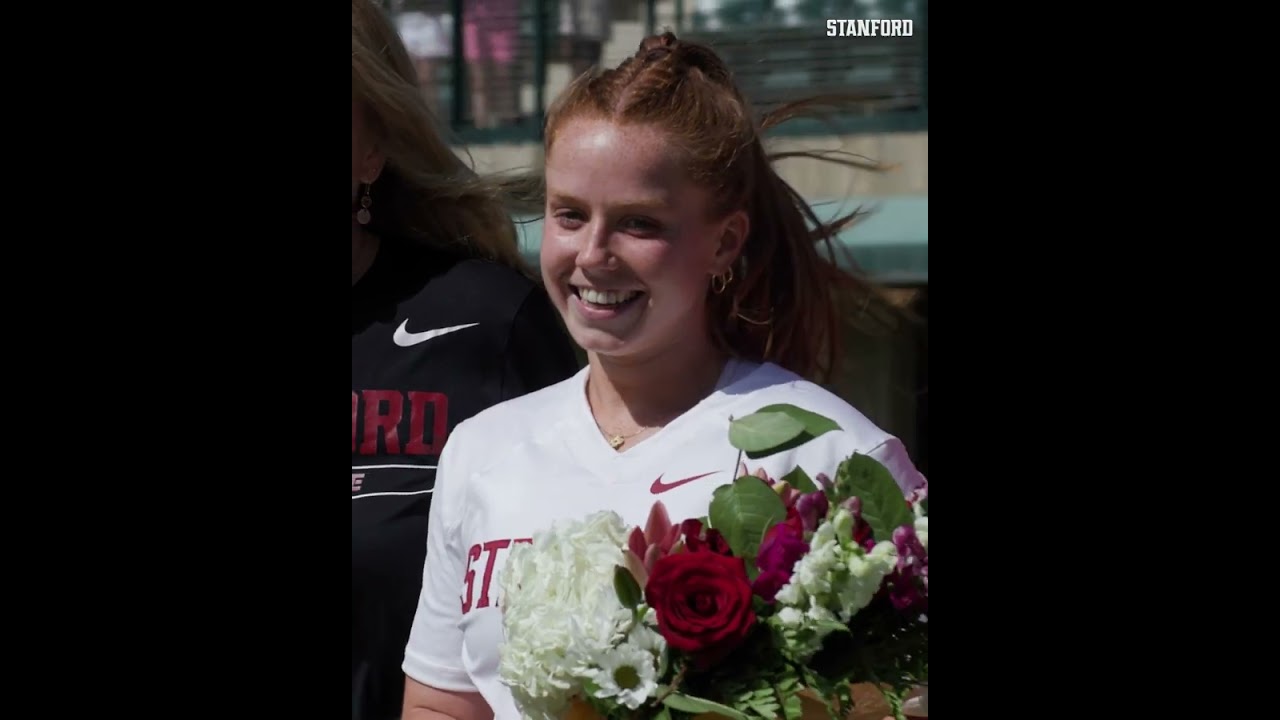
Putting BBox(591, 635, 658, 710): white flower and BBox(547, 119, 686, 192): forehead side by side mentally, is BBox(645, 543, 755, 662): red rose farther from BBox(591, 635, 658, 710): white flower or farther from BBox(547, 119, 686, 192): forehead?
BBox(547, 119, 686, 192): forehead

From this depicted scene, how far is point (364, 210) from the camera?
294 cm

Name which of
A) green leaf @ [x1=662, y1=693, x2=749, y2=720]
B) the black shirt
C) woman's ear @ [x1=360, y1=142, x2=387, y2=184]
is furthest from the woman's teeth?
woman's ear @ [x1=360, y1=142, x2=387, y2=184]

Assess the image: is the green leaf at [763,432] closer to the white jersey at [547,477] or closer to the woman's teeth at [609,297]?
the white jersey at [547,477]

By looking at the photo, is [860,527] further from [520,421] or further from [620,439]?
[520,421]

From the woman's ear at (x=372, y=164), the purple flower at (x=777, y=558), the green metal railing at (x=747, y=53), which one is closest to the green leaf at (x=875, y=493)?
the purple flower at (x=777, y=558)

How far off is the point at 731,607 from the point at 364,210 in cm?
116

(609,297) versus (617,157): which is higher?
(617,157)

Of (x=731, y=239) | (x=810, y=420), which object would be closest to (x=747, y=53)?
(x=731, y=239)

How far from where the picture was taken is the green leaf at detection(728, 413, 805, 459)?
2316 millimetres

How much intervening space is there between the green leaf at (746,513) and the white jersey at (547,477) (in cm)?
7
